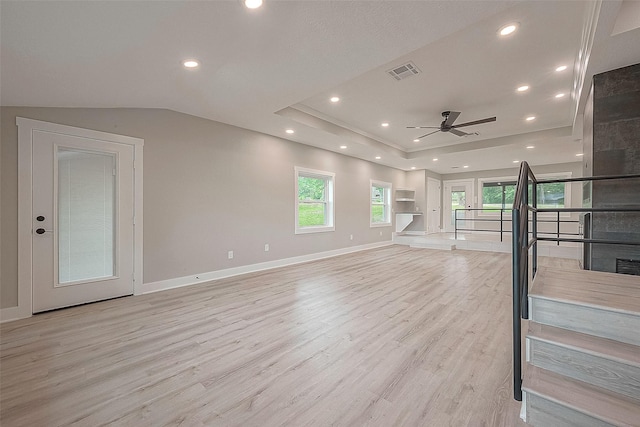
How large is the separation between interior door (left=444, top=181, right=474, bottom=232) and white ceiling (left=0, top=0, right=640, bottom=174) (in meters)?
6.65

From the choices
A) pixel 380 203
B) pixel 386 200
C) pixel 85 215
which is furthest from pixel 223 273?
pixel 386 200

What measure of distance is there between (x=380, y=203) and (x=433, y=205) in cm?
326

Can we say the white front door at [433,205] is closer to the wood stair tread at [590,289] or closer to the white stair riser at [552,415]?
the wood stair tread at [590,289]

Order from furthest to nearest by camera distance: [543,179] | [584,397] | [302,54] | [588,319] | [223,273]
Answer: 1. [543,179]
2. [223,273]
3. [302,54]
4. [588,319]
5. [584,397]

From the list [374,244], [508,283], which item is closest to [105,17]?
[508,283]

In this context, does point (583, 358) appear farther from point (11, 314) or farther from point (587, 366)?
point (11, 314)

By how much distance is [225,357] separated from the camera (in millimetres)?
2127

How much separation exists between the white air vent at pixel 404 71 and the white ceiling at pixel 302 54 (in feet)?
0.27

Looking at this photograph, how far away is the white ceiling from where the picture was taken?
1.97 meters

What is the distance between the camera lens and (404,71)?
3.51 meters

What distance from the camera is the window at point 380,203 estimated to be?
335 inches

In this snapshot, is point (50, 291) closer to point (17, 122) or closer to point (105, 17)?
point (17, 122)

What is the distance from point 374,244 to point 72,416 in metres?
7.43

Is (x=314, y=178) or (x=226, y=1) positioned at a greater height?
(x=226, y=1)
